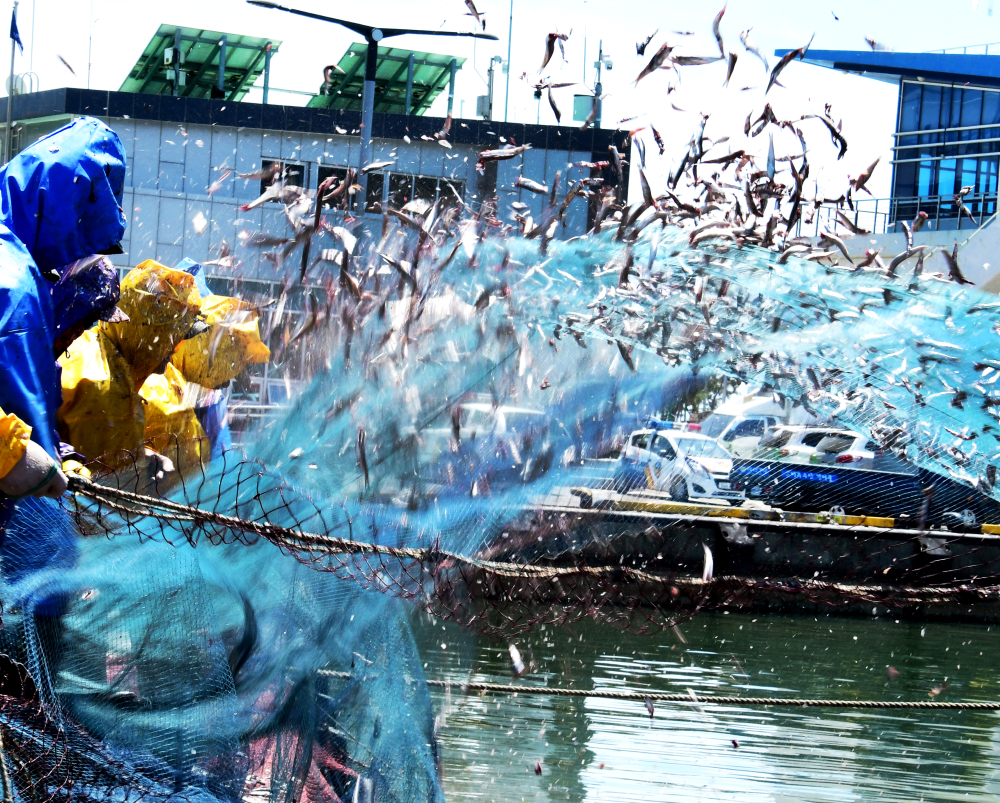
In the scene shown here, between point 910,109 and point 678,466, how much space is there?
64.8 ft

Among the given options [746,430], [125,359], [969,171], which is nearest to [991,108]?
[969,171]

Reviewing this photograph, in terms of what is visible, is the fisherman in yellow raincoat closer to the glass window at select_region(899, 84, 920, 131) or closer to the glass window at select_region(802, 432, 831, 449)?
the glass window at select_region(802, 432, 831, 449)

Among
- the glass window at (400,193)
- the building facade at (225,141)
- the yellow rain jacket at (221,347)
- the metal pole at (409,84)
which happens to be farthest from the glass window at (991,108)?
the yellow rain jacket at (221,347)

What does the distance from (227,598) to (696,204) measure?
213cm

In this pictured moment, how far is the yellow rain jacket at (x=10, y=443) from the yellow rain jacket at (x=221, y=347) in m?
1.39

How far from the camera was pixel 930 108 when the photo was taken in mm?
20766

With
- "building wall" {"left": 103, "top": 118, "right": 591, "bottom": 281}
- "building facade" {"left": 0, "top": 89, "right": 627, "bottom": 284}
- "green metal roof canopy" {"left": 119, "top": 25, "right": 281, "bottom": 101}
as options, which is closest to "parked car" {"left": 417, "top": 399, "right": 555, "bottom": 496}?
"building wall" {"left": 103, "top": 118, "right": 591, "bottom": 281}

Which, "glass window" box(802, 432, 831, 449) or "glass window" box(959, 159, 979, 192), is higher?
"glass window" box(959, 159, 979, 192)

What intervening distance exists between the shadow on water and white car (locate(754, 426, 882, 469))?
1434 millimetres

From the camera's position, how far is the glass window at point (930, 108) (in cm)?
2055

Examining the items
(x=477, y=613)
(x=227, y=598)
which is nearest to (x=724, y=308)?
(x=477, y=613)

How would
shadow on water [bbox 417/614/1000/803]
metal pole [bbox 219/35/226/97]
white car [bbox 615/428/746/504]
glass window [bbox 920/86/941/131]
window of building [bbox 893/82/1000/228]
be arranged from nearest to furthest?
white car [bbox 615/428/746/504] → shadow on water [bbox 417/614/1000/803] → window of building [bbox 893/82/1000/228] → metal pole [bbox 219/35/226/97] → glass window [bbox 920/86/941/131]

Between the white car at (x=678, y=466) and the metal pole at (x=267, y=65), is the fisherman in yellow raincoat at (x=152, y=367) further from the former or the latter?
the metal pole at (x=267, y=65)

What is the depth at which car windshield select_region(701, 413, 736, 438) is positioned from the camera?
4.30 metres
